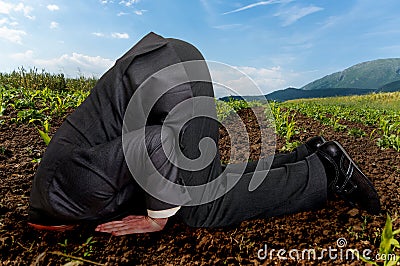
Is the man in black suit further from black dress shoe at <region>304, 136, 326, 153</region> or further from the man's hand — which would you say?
black dress shoe at <region>304, 136, 326, 153</region>

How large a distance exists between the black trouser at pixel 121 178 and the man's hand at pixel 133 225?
0.05 metres

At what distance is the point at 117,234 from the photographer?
2.22 meters

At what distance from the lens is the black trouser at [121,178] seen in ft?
6.70

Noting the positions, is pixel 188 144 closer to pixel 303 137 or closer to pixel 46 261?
pixel 46 261

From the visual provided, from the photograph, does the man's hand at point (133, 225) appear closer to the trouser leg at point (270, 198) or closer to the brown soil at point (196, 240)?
the brown soil at point (196, 240)

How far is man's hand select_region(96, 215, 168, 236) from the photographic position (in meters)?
2.14

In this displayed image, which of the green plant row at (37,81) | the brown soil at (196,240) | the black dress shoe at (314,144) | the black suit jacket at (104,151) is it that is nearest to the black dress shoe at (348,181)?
the brown soil at (196,240)

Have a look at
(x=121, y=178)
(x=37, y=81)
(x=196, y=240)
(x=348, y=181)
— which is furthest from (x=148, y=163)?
(x=37, y=81)

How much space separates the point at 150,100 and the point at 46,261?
96cm

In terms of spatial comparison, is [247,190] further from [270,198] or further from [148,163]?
[148,163]

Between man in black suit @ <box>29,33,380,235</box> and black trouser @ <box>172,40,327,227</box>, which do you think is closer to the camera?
man in black suit @ <box>29,33,380,235</box>

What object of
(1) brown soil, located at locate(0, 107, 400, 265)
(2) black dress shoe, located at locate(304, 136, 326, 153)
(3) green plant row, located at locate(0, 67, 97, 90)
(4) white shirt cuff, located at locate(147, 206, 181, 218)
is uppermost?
(3) green plant row, located at locate(0, 67, 97, 90)

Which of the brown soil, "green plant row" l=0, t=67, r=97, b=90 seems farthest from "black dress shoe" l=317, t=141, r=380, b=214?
"green plant row" l=0, t=67, r=97, b=90

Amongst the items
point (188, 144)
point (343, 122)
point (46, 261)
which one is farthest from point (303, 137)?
point (46, 261)
